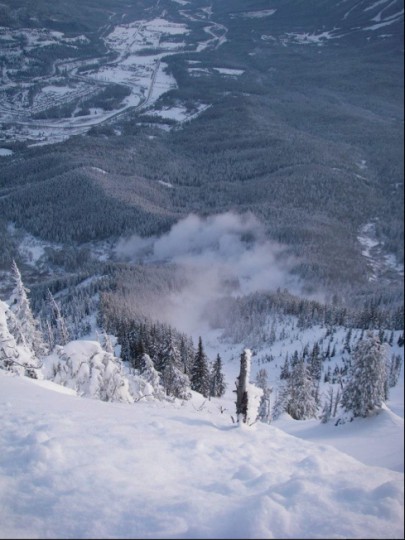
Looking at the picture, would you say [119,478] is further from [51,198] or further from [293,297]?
[293,297]

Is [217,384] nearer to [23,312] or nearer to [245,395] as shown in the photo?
[23,312]

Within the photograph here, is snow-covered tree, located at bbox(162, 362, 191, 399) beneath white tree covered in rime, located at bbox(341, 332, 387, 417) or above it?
beneath

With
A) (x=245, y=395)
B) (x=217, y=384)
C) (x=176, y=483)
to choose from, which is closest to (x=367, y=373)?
(x=245, y=395)

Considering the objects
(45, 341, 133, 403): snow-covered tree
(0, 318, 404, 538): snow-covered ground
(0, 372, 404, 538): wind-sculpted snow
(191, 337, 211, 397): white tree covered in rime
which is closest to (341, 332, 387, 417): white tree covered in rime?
(0, 318, 404, 538): snow-covered ground

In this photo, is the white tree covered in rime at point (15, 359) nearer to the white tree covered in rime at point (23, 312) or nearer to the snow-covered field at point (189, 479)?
the white tree covered in rime at point (23, 312)

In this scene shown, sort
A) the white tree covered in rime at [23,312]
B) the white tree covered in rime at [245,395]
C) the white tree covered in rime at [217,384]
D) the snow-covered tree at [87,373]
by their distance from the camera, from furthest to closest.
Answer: the white tree covered in rime at [217,384] → the white tree covered in rime at [23,312] → the snow-covered tree at [87,373] → the white tree covered in rime at [245,395]

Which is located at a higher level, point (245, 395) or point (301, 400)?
point (245, 395)

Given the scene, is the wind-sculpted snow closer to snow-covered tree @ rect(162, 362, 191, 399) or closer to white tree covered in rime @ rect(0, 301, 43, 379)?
white tree covered in rime @ rect(0, 301, 43, 379)

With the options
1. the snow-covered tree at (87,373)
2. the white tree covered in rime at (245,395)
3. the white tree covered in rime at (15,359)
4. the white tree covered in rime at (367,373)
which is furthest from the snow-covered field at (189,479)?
the snow-covered tree at (87,373)
